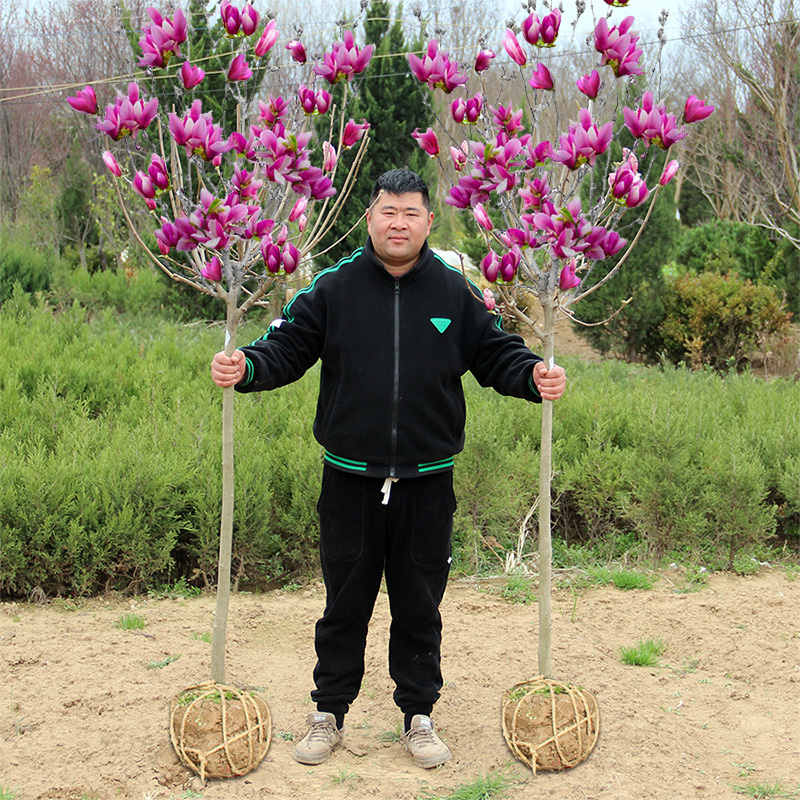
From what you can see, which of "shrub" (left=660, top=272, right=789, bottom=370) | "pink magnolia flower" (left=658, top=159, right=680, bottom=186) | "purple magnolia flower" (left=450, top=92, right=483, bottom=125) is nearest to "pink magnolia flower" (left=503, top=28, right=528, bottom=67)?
"purple magnolia flower" (left=450, top=92, right=483, bottom=125)

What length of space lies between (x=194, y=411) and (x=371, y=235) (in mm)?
2881

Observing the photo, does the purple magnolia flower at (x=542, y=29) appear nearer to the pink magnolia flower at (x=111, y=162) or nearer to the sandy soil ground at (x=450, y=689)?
the pink magnolia flower at (x=111, y=162)

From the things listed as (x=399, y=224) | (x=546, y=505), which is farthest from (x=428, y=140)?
(x=546, y=505)

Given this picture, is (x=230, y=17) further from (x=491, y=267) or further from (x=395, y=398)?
(x=395, y=398)

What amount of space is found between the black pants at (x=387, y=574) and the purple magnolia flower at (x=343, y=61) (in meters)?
1.23

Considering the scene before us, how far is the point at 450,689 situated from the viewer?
333 cm

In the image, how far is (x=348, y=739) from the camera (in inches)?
118

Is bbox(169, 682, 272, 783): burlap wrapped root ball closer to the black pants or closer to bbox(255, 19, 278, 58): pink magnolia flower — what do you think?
the black pants

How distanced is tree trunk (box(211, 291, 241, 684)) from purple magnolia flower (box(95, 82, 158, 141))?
540 millimetres

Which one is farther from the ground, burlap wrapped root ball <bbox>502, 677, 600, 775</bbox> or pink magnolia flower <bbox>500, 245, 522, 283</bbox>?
pink magnolia flower <bbox>500, 245, 522, 283</bbox>

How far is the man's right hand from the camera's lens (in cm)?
252

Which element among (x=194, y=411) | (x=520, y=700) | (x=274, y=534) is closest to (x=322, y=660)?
(x=520, y=700)

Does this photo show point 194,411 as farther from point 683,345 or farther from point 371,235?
point 683,345

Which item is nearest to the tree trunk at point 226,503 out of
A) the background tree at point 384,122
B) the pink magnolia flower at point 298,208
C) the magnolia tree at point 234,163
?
the magnolia tree at point 234,163
